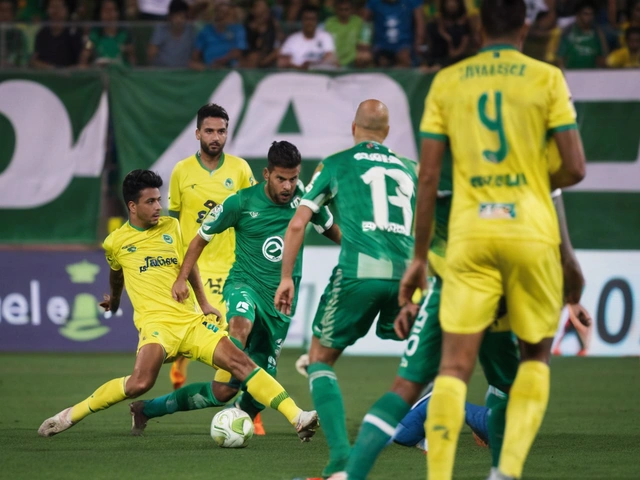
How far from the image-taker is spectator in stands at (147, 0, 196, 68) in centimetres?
1446

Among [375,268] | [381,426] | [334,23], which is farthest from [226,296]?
[334,23]

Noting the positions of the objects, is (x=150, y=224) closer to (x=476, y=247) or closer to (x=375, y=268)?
(x=375, y=268)

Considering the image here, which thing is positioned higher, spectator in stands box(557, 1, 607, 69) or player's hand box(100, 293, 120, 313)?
spectator in stands box(557, 1, 607, 69)

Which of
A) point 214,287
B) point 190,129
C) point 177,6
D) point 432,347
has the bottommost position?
point 214,287

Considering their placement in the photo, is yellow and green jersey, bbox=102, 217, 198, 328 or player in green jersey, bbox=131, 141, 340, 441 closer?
yellow and green jersey, bbox=102, 217, 198, 328

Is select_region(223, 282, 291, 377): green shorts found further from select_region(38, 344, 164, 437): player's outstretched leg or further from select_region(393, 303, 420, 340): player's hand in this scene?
select_region(393, 303, 420, 340): player's hand

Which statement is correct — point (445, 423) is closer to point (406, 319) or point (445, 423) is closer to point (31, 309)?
point (406, 319)

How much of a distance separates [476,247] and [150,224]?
3537 mm

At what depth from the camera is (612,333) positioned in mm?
13508

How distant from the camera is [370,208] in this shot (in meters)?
6.13

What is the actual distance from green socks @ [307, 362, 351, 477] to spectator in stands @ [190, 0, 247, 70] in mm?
9250

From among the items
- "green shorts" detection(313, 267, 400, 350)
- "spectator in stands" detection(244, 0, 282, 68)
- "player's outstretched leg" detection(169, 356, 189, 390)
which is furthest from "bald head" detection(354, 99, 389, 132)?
"spectator in stands" detection(244, 0, 282, 68)

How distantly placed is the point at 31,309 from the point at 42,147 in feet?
6.78

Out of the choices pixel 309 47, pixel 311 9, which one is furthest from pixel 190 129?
pixel 311 9
